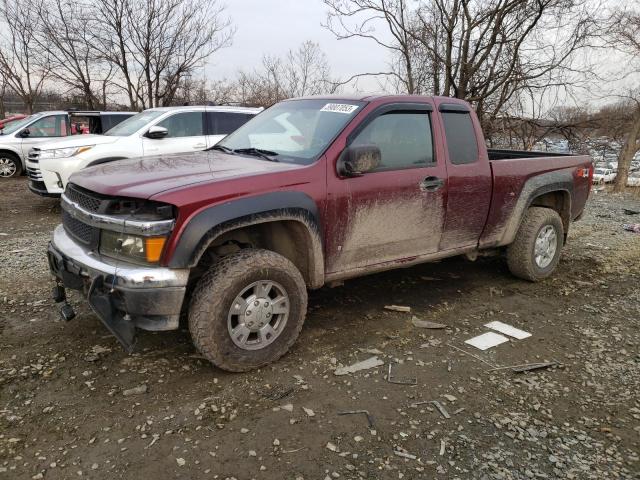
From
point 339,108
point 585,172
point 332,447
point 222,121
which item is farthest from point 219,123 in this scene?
point 332,447

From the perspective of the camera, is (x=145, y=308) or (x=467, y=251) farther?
(x=467, y=251)

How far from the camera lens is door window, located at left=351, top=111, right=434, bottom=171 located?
12.1 feet

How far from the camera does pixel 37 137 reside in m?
12.1

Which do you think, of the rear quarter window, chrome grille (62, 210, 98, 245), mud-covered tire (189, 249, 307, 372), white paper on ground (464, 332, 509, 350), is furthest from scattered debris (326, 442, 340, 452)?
the rear quarter window

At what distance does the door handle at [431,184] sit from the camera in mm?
3861

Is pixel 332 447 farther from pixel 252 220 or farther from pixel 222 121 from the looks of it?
pixel 222 121

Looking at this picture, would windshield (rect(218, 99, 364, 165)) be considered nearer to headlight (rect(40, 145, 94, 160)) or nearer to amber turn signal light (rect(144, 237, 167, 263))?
amber turn signal light (rect(144, 237, 167, 263))

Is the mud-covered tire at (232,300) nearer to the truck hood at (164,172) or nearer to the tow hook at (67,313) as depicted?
the truck hood at (164,172)

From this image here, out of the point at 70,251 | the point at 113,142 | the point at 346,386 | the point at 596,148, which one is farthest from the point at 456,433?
the point at 596,148

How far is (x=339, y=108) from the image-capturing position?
3.77m

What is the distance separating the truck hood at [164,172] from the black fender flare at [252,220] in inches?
8.2

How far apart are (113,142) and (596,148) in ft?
56.8

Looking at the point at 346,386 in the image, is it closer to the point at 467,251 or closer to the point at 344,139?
the point at 344,139

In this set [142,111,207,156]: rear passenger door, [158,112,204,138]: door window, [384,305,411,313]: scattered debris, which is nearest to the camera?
[384,305,411,313]: scattered debris
